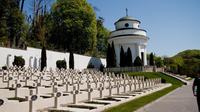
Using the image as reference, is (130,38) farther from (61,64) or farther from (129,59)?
(61,64)

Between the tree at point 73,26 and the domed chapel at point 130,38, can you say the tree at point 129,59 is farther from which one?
the tree at point 73,26

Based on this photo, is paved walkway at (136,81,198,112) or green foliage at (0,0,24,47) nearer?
paved walkway at (136,81,198,112)

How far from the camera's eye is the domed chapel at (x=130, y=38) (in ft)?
178

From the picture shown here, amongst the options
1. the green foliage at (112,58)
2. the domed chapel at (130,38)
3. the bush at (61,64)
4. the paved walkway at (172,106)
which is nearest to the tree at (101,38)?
the domed chapel at (130,38)

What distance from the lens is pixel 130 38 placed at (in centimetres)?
5406

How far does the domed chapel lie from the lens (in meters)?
54.2

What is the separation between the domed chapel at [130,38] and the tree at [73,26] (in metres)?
5.95

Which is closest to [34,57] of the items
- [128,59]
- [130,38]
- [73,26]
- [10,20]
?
[10,20]

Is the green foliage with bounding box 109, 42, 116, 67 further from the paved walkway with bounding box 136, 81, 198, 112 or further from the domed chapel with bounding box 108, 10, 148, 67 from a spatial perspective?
the paved walkway with bounding box 136, 81, 198, 112

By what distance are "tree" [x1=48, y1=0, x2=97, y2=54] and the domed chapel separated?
5.95 meters

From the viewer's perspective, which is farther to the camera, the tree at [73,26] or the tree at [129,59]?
the tree at [129,59]

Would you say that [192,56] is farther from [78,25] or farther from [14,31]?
[14,31]

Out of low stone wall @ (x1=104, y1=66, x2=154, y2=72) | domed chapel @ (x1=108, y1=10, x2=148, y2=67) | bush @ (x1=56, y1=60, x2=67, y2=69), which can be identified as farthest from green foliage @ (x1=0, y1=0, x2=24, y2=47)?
domed chapel @ (x1=108, y1=10, x2=148, y2=67)

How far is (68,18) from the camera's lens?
1991 inches
